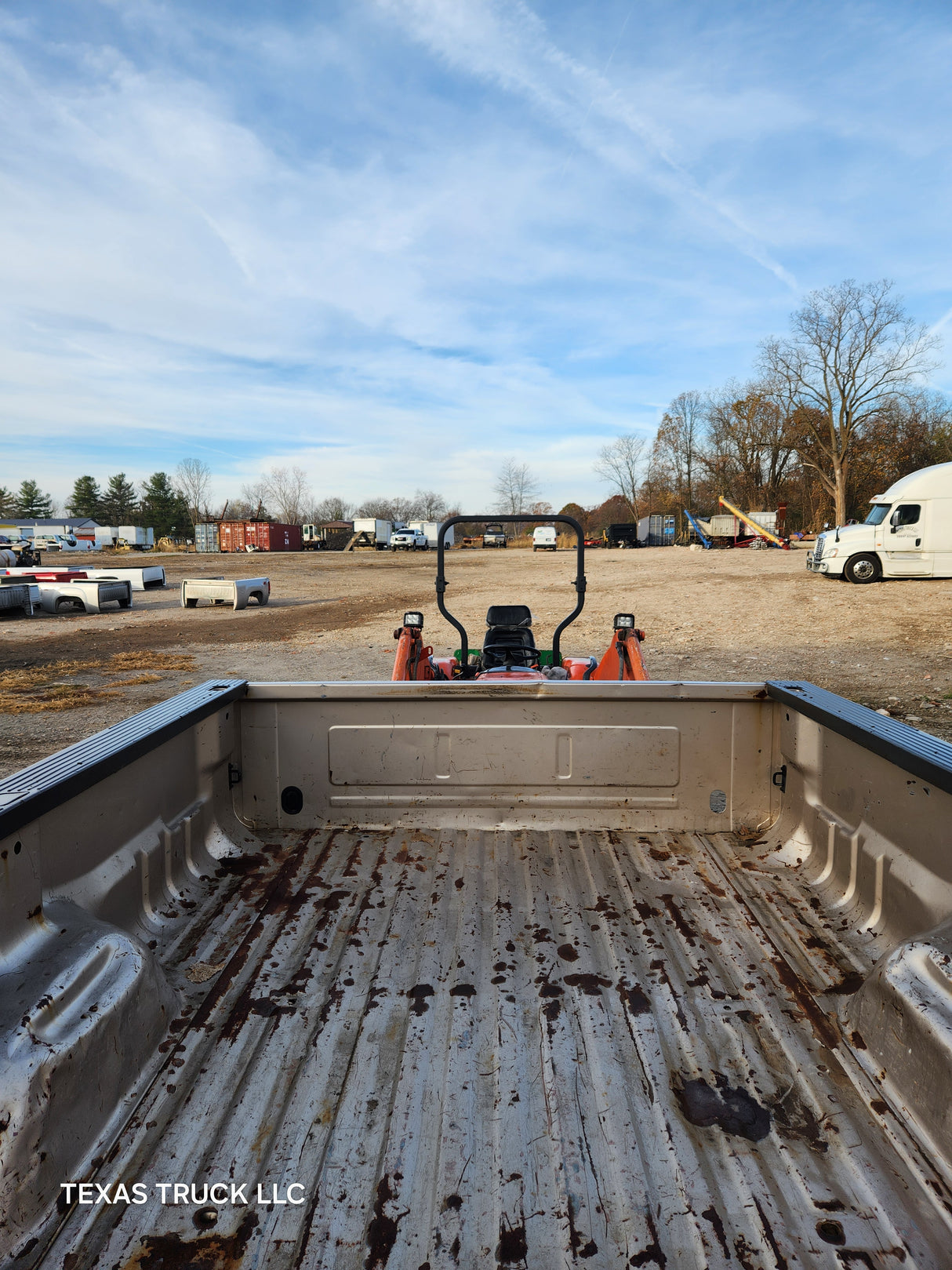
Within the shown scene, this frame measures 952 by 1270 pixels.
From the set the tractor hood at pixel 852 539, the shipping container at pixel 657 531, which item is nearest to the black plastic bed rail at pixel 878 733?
the tractor hood at pixel 852 539

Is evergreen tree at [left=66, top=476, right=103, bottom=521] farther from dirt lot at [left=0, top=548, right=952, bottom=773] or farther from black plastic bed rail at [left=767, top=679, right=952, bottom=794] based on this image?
black plastic bed rail at [left=767, top=679, right=952, bottom=794]

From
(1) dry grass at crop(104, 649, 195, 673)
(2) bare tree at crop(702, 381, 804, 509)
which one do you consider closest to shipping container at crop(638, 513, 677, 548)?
(2) bare tree at crop(702, 381, 804, 509)

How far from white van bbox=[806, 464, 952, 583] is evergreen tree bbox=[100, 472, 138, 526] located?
92.7 meters

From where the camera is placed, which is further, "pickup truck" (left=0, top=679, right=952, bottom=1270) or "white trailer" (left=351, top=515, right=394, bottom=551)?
"white trailer" (left=351, top=515, right=394, bottom=551)

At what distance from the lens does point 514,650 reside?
173 inches

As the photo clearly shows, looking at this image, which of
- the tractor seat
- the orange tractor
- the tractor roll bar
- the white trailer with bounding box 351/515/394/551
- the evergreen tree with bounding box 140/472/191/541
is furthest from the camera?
the evergreen tree with bounding box 140/472/191/541

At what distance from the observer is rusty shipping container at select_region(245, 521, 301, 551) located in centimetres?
5693

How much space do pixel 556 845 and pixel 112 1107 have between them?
173cm

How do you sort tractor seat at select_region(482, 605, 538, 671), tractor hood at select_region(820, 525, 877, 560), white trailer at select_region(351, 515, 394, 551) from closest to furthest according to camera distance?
tractor seat at select_region(482, 605, 538, 671) → tractor hood at select_region(820, 525, 877, 560) → white trailer at select_region(351, 515, 394, 551)

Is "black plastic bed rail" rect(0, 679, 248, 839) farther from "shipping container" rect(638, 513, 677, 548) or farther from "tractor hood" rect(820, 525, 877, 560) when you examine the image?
"shipping container" rect(638, 513, 677, 548)

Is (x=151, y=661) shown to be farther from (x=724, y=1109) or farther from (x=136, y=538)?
(x=136, y=538)

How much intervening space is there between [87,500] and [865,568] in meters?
97.9

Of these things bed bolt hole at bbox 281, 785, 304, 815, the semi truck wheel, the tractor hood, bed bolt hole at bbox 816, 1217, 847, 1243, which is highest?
the tractor hood

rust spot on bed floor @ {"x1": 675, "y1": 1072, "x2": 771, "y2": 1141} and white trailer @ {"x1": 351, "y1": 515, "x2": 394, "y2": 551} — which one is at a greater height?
white trailer @ {"x1": 351, "y1": 515, "x2": 394, "y2": 551}
